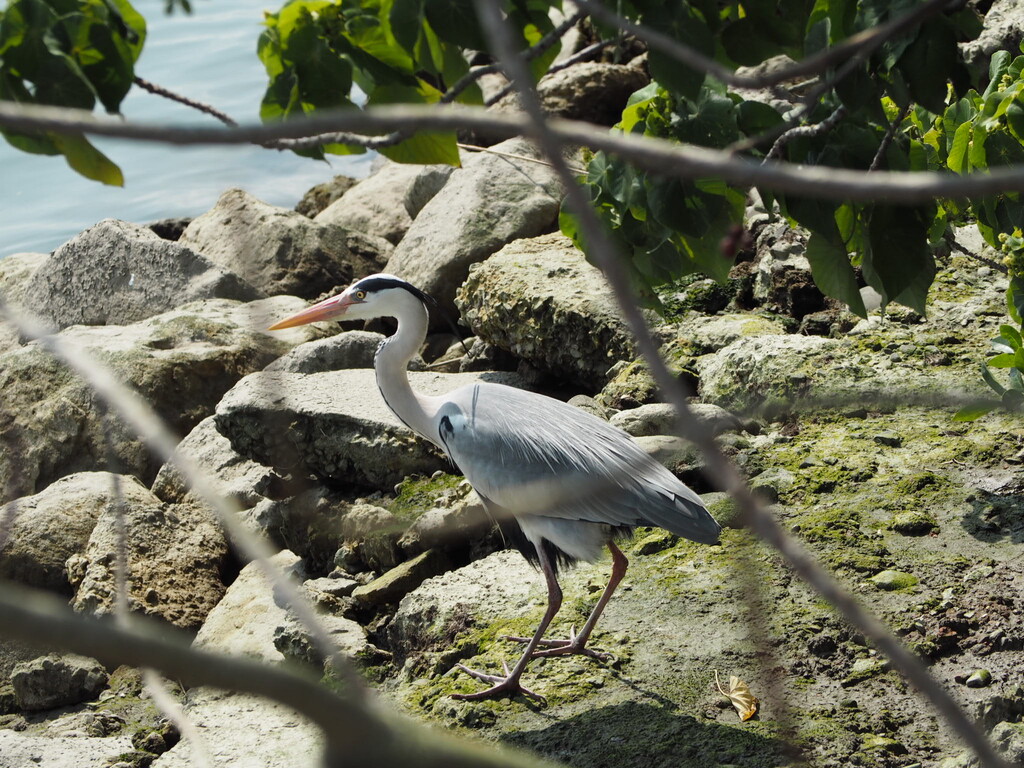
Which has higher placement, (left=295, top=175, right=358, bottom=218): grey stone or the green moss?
(left=295, top=175, right=358, bottom=218): grey stone

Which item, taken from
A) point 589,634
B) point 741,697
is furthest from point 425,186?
point 741,697

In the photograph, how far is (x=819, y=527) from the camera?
4.11m

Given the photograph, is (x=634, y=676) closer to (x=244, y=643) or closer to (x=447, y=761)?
(x=244, y=643)

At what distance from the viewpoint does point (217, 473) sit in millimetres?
6402

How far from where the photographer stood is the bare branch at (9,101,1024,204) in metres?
0.76

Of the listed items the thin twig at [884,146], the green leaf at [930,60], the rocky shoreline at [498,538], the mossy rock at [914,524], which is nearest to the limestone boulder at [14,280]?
the rocky shoreline at [498,538]

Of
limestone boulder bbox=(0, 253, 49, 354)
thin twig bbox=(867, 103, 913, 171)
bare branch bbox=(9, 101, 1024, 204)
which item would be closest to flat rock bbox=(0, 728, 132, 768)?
thin twig bbox=(867, 103, 913, 171)

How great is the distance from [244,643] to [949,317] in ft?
11.6

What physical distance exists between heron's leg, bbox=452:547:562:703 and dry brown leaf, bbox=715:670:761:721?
27.2 inches

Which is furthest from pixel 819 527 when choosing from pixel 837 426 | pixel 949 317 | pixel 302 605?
pixel 302 605

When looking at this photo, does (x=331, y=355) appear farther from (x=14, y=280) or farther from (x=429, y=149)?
(x=429, y=149)

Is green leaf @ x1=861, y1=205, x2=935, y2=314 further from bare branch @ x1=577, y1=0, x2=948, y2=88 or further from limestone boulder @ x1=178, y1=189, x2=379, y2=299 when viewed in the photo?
limestone boulder @ x1=178, y1=189, x2=379, y2=299

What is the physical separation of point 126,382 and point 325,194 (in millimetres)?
4974

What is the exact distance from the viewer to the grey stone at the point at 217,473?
243 inches
